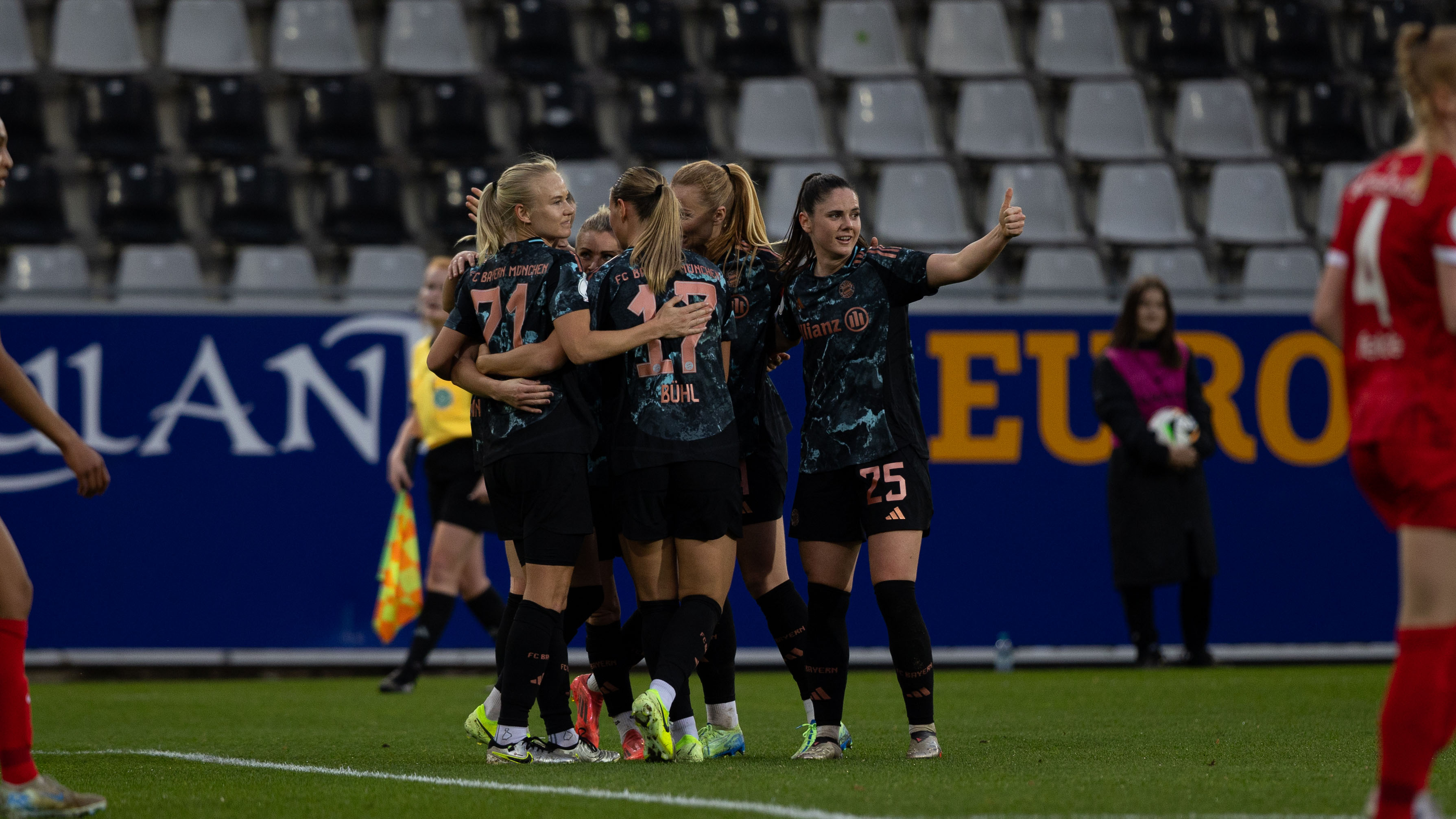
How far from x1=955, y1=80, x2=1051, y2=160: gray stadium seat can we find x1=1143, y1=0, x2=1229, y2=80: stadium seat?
1243 mm

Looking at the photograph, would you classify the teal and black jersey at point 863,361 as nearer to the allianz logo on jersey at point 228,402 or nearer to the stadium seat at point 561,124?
the allianz logo on jersey at point 228,402

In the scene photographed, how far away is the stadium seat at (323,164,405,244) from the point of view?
1178 cm

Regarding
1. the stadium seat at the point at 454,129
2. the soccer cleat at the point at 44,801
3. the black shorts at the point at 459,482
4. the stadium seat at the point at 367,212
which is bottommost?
the soccer cleat at the point at 44,801

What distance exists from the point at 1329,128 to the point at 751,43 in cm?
463

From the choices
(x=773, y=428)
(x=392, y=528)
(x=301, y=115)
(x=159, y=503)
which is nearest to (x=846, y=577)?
(x=773, y=428)

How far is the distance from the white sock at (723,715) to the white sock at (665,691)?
27.6 inches

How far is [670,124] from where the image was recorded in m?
12.2

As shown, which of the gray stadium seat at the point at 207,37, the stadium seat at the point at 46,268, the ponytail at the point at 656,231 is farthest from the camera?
the gray stadium seat at the point at 207,37

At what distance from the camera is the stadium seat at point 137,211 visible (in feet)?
38.0

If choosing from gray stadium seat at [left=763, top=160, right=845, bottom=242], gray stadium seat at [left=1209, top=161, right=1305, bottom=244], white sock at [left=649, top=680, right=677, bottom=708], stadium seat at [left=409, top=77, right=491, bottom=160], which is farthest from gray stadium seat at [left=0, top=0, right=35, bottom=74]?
white sock at [left=649, top=680, right=677, bottom=708]

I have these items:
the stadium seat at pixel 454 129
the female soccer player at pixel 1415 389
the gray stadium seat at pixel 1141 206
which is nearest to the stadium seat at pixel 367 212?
the stadium seat at pixel 454 129

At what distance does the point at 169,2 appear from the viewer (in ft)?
43.0

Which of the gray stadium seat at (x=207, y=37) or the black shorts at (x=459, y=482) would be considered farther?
the gray stadium seat at (x=207, y=37)

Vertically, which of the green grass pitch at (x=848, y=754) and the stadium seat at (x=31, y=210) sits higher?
the stadium seat at (x=31, y=210)
